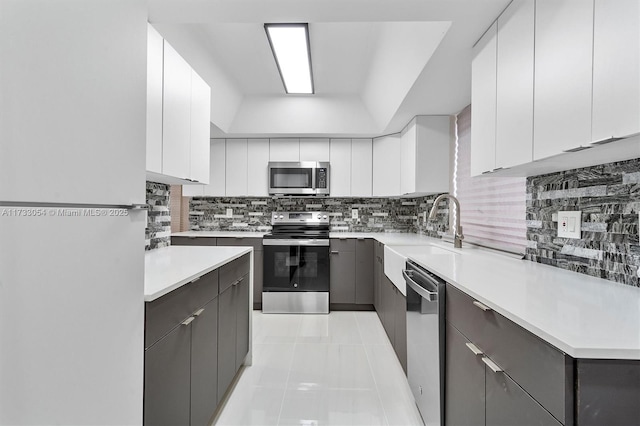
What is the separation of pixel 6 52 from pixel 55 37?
113 millimetres

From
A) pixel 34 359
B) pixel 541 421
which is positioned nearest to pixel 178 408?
pixel 34 359

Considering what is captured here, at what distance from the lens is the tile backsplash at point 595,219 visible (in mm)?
1239

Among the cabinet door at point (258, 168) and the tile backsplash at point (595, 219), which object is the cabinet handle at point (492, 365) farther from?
the cabinet door at point (258, 168)

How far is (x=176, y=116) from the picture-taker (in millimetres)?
1969

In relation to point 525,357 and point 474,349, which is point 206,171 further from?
point 525,357

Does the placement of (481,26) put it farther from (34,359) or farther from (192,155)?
(34,359)

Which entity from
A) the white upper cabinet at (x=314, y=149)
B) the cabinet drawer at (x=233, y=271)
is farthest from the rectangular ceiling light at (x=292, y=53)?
the cabinet drawer at (x=233, y=271)

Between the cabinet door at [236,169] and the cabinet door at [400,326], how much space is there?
2449mm

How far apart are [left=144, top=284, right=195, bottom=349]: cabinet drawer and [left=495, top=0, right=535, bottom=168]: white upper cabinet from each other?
152 centimetres

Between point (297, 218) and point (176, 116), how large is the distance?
2605 millimetres

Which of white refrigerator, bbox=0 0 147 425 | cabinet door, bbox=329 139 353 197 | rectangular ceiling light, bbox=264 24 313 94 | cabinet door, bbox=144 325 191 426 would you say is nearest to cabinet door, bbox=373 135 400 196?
cabinet door, bbox=329 139 353 197

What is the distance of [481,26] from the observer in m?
1.67

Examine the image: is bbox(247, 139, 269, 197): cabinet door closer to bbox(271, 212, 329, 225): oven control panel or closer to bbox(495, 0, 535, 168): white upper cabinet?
bbox(271, 212, 329, 225): oven control panel

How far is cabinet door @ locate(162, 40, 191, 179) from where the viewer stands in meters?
1.84
